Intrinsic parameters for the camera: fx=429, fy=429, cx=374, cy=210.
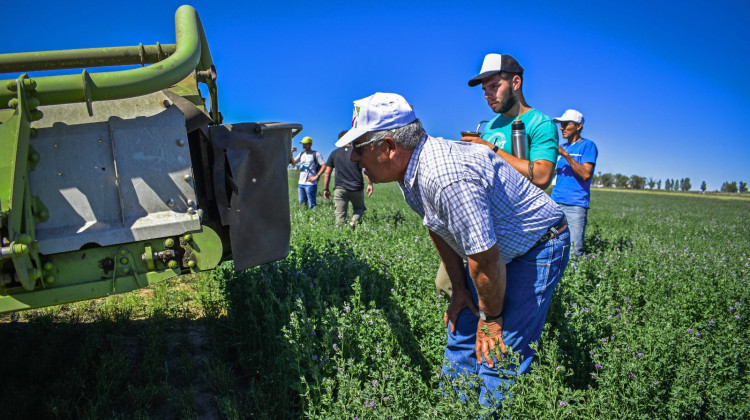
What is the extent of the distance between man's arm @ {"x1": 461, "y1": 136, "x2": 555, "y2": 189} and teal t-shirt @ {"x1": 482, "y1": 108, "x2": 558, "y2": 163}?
0.24 ft

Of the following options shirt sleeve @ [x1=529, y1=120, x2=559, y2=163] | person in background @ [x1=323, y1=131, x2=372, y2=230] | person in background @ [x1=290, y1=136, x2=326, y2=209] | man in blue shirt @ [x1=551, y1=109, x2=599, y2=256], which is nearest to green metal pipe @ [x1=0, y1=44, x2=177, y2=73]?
shirt sleeve @ [x1=529, y1=120, x2=559, y2=163]

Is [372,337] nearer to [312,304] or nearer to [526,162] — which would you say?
[312,304]

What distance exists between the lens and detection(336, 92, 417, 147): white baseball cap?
2.05m

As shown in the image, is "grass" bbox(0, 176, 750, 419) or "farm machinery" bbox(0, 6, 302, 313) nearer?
"farm machinery" bbox(0, 6, 302, 313)

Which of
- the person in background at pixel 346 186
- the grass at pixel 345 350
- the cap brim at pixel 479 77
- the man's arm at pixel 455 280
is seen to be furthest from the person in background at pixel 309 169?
Result: the man's arm at pixel 455 280

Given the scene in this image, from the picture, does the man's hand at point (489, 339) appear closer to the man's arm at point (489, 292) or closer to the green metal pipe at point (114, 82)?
the man's arm at point (489, 292)

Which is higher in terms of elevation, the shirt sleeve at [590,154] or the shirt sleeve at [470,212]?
the shirt sleeve at [590,154]

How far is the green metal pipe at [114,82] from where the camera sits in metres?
1.88

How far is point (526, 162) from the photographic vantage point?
331 centimetres

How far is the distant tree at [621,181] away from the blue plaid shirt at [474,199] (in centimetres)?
13799

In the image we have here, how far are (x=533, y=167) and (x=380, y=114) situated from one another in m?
1.75

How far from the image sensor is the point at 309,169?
37.0ft

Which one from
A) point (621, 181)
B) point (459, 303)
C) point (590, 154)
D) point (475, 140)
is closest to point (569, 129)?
point (590, 154)

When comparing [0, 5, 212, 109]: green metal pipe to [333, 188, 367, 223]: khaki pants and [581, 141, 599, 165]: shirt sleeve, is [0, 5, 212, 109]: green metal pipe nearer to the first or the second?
[581, 141, 599, 165]: shirt sleeve
